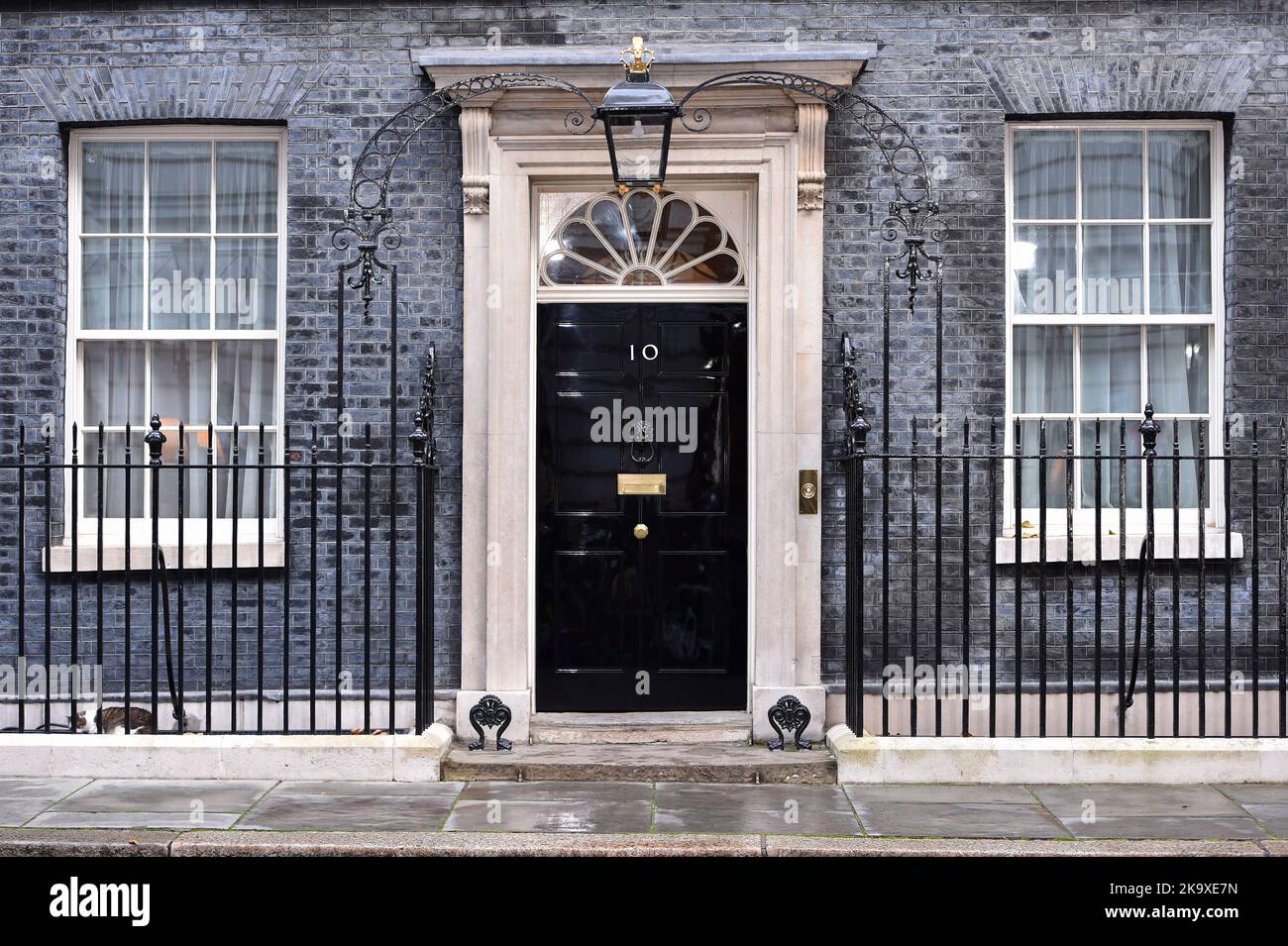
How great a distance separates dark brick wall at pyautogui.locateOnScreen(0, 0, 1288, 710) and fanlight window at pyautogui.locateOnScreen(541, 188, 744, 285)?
2.03 feet

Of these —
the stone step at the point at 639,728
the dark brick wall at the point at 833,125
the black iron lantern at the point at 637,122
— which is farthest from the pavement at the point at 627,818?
the black iron lantern at the point at 637,122

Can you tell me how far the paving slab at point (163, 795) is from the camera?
6.68 m

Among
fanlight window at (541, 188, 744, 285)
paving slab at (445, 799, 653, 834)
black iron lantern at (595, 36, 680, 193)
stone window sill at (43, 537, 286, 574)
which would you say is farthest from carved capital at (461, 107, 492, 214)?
paving slab at (445, 799, 653, 834)

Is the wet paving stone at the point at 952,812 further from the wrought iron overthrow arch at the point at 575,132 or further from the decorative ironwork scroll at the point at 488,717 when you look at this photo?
the wrought iron overthrow arch at the point at 575,132

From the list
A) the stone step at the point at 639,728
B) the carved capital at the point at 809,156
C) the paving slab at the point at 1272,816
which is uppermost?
the carved capital at the point at 809,156

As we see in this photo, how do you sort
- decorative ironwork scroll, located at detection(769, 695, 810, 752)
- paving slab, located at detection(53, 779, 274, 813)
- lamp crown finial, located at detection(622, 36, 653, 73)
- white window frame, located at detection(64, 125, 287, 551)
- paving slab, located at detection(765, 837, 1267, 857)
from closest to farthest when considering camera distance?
paving slab, located at detection(765, 837, 1267, 857)
paving slab, located at detection(53, 779, 274, 813)
lamp crown finial, located at detection(622, 36, 653, 73)
decorative ironwork scroll, located at detection(769, 695, 810, 752)
white window frame, located at detection(64, 125, 287, 551)

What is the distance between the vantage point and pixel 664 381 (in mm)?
8453

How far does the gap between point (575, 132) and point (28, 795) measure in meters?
4.52

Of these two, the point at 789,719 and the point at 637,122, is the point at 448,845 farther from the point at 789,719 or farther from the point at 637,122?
the point at 637,122

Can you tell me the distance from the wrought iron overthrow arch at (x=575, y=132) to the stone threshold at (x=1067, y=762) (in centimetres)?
190

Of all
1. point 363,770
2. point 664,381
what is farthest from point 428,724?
point 664,381

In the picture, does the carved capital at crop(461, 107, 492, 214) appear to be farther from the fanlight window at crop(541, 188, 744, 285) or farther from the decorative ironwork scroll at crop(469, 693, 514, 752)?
the decorative ironwork scroll at crop(469, 693, 514, 752)

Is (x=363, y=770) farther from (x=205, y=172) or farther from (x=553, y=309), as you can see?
(x=205, y=172)

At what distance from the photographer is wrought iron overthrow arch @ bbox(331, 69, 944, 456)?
26.5 feet
